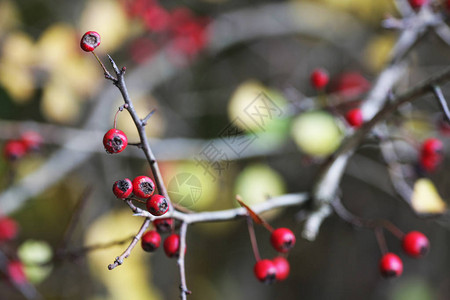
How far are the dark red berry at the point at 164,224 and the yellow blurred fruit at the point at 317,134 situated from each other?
33.0 inches

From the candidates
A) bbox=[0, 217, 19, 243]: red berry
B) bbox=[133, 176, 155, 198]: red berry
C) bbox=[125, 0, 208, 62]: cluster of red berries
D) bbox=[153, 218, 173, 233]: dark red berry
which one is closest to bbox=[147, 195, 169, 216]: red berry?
bbox=[133, 176, 155, 198]: red berry

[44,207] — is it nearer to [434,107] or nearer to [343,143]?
[343,143]

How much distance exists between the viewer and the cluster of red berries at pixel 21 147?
44.9 inches

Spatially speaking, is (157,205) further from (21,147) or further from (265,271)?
(21,147)

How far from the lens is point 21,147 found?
117 centimetres

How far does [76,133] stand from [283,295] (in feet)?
4.98

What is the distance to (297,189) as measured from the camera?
7.48 ft

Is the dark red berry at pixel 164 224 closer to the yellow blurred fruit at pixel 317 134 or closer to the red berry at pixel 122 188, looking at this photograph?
→ the red berry at pixel 122 188

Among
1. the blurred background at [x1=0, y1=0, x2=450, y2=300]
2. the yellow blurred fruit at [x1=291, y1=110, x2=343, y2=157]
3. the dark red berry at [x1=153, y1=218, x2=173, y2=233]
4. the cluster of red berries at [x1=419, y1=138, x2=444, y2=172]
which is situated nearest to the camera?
the dark red berry at [x1=153, y1=218, x2=173, y2=233]

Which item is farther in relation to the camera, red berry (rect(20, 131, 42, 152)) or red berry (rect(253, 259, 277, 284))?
red berry (rect(20, 131, 42, 152))

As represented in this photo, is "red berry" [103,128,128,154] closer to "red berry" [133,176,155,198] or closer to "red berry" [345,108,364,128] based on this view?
"red berry" [133,176,155,198]

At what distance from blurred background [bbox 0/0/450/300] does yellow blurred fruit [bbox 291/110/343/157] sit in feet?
0.29

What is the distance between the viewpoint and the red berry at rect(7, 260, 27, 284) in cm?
113

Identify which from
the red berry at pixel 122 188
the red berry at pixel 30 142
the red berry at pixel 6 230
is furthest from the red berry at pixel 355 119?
the red berry at pixel 6 230
